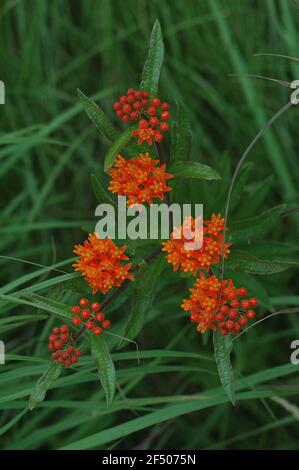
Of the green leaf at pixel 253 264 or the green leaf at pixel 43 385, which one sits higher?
the green leaf at pixel 253 264

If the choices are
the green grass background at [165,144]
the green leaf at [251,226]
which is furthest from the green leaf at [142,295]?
the green grass background at [165,144]

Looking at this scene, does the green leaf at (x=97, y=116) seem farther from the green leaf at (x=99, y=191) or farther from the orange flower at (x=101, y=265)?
the orange flower at (x=101, y=265)

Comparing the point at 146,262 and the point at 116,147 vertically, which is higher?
the point at 116,147

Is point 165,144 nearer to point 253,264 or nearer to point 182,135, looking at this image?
point 182,135

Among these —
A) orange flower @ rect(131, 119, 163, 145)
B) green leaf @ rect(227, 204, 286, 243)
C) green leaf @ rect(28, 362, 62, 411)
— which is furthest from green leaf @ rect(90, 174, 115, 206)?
green leaf @ rect(28, 362, 62, 411)

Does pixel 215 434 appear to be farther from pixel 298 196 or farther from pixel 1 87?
pixel 1 87

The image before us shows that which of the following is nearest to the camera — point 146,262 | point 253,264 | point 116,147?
point 116,147

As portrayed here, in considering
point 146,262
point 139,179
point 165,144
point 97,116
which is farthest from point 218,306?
point 165,144
